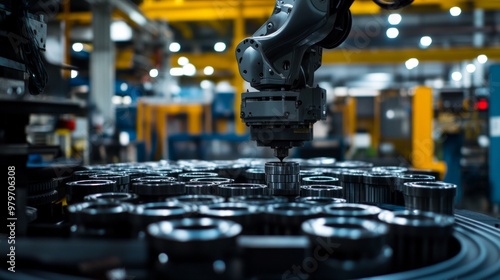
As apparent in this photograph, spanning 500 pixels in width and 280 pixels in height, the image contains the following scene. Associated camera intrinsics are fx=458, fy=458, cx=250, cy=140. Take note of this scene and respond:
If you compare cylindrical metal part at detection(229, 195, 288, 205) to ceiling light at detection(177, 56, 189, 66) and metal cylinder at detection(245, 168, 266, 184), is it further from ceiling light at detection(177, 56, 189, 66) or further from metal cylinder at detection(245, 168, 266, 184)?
ceiling light at detection(177, 56, 189, 66)

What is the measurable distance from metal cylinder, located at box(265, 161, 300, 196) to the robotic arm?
9cm

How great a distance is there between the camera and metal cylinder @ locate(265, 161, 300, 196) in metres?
1.99

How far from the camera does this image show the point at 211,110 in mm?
8219

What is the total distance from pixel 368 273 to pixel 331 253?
0.10 meters

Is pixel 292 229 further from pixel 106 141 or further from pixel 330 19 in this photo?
pixel 106 141

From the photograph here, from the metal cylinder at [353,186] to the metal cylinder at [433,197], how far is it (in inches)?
18.5

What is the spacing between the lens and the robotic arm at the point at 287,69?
185cm

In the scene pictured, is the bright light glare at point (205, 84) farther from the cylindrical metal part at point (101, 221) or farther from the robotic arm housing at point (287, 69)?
the cylindrical metal part at point (101, 221)

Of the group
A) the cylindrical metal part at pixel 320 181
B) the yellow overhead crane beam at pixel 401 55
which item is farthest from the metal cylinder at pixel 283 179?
the yellow overhead crane beam at pixel 401 55

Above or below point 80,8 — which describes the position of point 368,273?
below

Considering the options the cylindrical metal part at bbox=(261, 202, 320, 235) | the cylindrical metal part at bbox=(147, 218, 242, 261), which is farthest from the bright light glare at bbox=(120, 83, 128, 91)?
the cylindrical metal part at bbox=(147, 218, 242, 261)

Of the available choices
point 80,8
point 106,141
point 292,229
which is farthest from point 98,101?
point 292,229

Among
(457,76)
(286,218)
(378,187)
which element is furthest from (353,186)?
(457,76)

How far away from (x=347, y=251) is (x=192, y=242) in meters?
0.37
